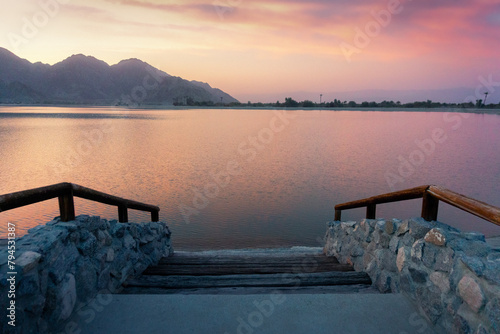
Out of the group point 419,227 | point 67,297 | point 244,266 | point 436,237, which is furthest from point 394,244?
point 67,297

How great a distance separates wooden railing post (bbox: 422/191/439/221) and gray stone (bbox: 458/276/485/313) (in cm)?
82

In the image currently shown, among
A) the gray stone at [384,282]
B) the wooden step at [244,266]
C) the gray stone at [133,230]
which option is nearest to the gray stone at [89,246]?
the gray stone at [133,230]

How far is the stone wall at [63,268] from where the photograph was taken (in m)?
2.47

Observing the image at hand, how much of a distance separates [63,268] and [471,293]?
11.5 feet

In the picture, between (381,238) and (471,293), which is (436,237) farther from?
(381,238)

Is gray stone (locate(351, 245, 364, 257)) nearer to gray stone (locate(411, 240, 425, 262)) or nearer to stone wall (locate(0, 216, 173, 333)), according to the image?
gray stone (locate(411, 240, 425, 262))

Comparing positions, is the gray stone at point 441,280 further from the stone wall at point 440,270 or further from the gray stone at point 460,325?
the gray stone at point 460,325

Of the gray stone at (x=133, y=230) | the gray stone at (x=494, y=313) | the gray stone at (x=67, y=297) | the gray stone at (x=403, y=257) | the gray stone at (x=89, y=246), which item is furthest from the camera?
the gray stone at (x=133, y=230)

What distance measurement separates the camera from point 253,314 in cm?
323

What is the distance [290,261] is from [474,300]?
3.50 m

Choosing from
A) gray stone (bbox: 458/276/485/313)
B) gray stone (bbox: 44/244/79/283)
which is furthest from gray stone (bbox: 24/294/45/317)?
gray stone (bbox: 458/276/485/313)

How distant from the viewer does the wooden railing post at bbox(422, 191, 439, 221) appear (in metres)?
3.28

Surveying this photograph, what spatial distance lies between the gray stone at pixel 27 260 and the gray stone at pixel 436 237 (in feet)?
11.5

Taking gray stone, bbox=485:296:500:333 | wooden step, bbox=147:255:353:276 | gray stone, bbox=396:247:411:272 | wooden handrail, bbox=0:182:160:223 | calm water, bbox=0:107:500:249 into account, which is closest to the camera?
gray stone, bbox=485:296:500:333
